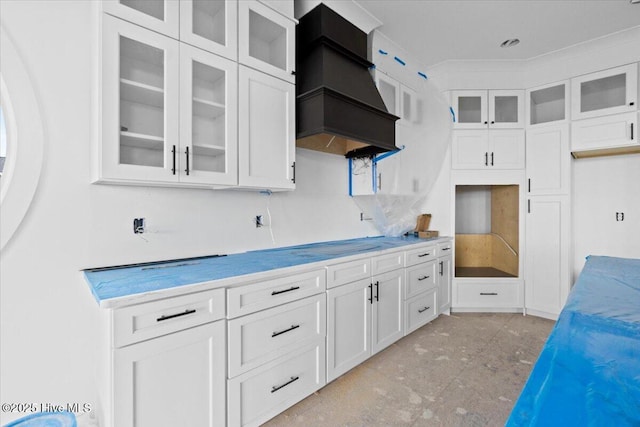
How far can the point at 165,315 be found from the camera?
4.08 feet

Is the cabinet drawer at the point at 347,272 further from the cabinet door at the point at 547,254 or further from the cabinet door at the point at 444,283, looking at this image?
the cabinet door at the point at 547,254

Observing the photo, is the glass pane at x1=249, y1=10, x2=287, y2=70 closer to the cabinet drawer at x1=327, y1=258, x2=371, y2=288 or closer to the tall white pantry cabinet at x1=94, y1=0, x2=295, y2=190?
the tall white pantry cabinet at x1=94, y1=0, x2=295, y2=190

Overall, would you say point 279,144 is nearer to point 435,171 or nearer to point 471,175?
point 435,171

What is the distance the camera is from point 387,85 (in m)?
2.88

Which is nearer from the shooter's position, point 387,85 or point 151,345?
point 151,345

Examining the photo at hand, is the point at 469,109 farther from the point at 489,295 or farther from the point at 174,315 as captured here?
the point at 174,315

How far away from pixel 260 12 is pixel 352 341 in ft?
7.43

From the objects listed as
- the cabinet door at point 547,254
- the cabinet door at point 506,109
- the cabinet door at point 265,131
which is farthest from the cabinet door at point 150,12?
the cabinet door at point 547,254

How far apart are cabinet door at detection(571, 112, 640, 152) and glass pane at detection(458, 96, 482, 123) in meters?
0.90

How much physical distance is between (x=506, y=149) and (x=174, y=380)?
12.2ft

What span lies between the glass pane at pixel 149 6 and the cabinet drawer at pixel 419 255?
2371mm

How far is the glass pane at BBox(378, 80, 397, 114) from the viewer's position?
9.22 feet

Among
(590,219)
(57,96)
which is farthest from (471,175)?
(57,96)

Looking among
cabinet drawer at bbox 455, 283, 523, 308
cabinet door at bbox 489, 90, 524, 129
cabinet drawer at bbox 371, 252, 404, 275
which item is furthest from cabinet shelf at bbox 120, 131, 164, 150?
cabinet door at bbox 489, 90, 524, 129
